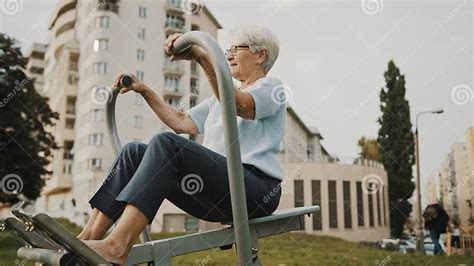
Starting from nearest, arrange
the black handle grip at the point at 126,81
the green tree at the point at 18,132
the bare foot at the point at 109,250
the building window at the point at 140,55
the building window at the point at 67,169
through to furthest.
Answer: the bare foot at the point at 109,250
the black handle grip at the point at 126,81
the green tree at the point at 18,132
the building window at the point at 140,55
the building window at the point at 67,169

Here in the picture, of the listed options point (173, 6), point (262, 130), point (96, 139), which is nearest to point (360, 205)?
point (96, 139)

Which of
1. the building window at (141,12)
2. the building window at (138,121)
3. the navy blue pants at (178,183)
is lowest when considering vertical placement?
the navy blue pants at (178,183)

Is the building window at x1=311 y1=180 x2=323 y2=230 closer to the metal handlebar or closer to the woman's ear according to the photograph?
the woman's ear

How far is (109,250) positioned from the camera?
1.32 m

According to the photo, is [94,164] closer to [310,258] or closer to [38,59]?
[310,258]

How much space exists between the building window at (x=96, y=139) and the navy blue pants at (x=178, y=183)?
25529 millimetres

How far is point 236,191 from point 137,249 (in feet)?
1.38

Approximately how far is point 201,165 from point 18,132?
39.5 ft

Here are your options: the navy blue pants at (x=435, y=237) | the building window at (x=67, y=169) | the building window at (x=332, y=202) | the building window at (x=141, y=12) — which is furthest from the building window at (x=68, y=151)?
the navy blue pants at (x=435, y=237)

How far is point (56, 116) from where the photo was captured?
15242mm

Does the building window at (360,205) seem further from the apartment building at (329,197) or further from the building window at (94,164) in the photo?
the building window at (94,164)

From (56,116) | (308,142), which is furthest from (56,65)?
(308,142)

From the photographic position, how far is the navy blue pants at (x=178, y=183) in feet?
4.53

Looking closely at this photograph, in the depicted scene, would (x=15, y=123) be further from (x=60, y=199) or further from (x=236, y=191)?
(x=60, y=199)
